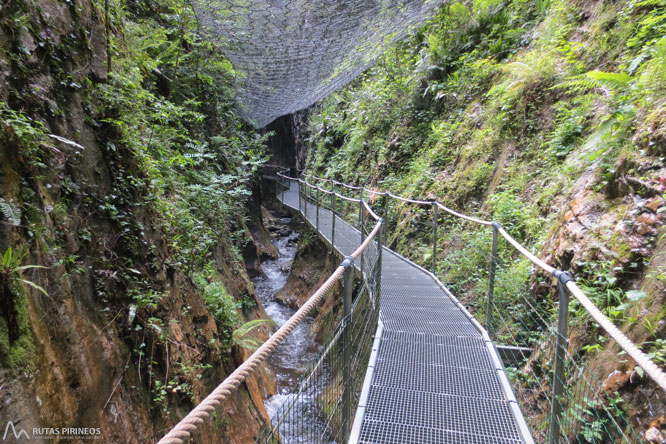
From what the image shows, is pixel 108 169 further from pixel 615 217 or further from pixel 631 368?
pixel 615 217

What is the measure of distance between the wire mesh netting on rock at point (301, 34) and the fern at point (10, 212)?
362 centimetres

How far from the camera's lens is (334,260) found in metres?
7.46

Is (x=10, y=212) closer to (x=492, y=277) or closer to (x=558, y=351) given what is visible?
(x=558, y=351)

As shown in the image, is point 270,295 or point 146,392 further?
point 270,295

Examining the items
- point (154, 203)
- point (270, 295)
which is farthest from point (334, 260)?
point (154, 203)

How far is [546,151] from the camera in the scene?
4504mm

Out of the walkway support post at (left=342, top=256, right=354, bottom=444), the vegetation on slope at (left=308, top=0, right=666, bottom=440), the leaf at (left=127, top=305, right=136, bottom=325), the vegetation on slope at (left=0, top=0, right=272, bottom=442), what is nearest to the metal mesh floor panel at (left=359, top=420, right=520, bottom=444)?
the walkway support post at (left=342, top=256, right=354, bottom=444)

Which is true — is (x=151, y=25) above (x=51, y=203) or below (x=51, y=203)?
above

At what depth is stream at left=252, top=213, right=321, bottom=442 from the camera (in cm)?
531

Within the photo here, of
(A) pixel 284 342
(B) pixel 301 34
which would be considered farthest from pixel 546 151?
(A) pixel 284 342

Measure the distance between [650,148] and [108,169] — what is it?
4247 mm

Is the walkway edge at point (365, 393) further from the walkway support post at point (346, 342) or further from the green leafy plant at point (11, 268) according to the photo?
the green leafy plant at point (11, 268)

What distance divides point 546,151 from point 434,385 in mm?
3564

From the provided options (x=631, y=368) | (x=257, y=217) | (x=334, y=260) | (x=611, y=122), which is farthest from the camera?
(x=257, y=217)
